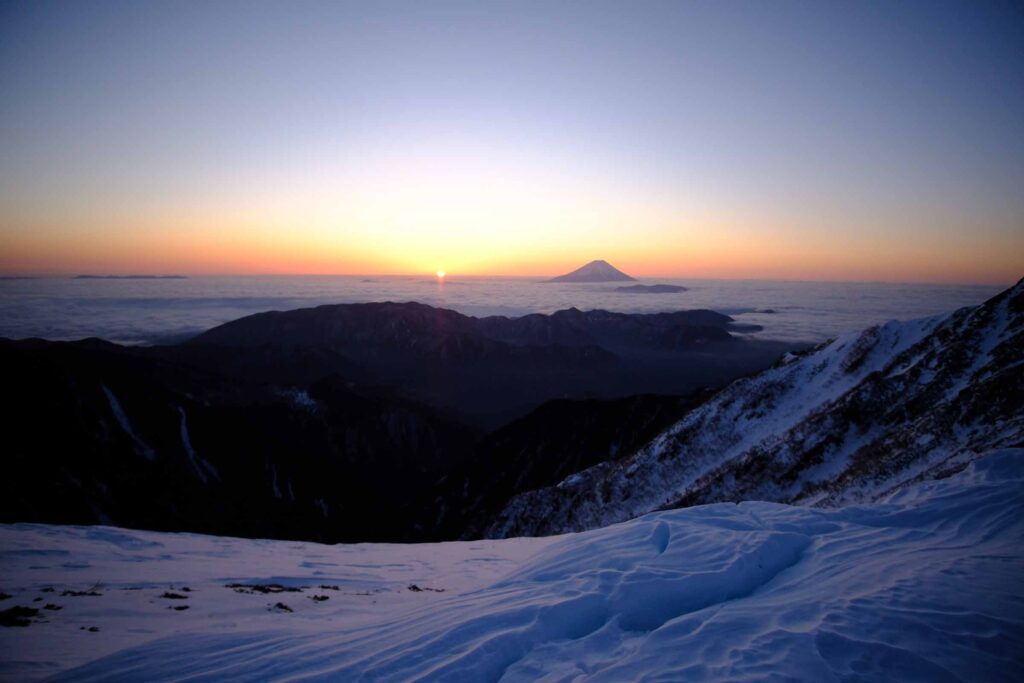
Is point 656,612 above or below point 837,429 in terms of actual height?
above

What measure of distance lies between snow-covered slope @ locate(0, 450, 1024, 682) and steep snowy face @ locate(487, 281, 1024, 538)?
1777cm

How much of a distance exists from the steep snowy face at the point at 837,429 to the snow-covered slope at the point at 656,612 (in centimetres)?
1777

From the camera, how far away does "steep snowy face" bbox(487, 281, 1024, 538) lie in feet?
88.2

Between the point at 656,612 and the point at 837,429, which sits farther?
the point at 837,429

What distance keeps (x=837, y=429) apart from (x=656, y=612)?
4057cm

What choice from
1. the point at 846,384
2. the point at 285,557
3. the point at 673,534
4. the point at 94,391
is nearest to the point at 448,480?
the point at 94,391

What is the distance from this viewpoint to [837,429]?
3725cm

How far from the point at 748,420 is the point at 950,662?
46.7 m

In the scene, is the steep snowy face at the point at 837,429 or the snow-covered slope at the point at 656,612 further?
the steep snowy face at the point at 837,429

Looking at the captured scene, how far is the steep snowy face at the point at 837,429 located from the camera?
88.2 ft

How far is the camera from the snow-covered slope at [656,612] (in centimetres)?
534

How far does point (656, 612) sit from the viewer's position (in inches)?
271

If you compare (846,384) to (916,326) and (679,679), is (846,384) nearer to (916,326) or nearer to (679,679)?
(916,326)

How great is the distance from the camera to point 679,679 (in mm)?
5031
